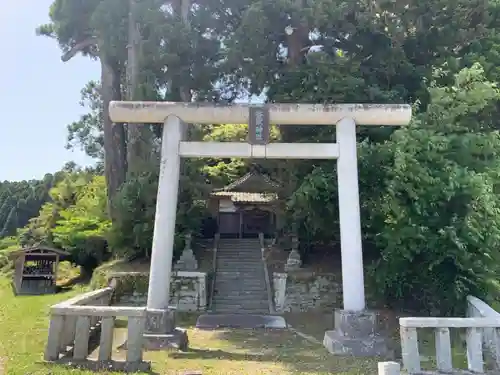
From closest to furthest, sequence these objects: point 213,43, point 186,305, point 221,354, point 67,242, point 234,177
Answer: point 221,354, point 186,305, point 213,43, point 67,242, point 234,177

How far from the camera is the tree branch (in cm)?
1950

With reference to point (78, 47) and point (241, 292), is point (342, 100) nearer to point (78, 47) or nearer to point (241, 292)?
point (241, 292)

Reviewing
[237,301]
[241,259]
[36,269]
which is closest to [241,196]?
[241,259]

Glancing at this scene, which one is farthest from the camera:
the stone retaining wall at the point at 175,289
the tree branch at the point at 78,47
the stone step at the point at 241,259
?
the tree branch at the point at 78,47

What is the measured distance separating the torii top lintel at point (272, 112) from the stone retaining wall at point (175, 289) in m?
6.46

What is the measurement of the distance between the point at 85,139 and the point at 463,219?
22.1 metres

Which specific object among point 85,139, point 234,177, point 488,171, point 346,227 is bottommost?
point 346,227

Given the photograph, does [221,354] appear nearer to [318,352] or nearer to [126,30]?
[318,352]

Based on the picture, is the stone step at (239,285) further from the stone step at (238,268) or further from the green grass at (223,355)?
the green grass at (223,355)

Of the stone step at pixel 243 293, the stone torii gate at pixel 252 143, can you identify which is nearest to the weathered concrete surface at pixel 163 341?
the stone torii gate at pixel 252 143

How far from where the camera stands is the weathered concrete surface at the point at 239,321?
1188 centimetres

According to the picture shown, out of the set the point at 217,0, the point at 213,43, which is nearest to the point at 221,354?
the point at 213,43

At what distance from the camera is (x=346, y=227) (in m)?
9.00

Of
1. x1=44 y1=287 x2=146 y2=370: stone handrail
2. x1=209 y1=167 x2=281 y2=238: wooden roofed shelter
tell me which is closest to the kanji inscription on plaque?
x1=44 y1=287 x2=146 y2=370: stone handrail
